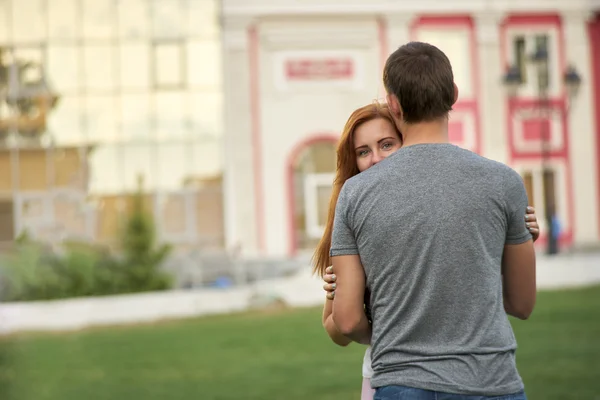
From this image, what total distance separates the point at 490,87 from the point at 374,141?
93.2ft

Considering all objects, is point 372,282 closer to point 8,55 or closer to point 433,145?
point 433,145

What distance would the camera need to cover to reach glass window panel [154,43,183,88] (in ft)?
99.7

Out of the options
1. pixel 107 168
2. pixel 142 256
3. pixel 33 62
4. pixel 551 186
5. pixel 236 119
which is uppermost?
pixel 33 62

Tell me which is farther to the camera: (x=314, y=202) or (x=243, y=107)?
(x=314, y=202)

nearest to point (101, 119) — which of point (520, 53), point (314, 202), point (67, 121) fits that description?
point (67, 121)

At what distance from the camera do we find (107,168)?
1177 inches

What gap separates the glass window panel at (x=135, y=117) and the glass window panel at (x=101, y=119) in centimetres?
30

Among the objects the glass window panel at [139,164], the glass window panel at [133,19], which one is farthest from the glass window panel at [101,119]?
the glass window panel at [133,19]

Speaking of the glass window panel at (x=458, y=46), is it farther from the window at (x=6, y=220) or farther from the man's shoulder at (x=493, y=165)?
the man's shoulder at (x=493, y=165)

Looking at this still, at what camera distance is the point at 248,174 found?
29.4 metres

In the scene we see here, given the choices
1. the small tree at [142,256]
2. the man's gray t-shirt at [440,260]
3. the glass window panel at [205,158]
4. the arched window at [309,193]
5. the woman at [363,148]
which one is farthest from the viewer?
the glass window panel at [205,158]

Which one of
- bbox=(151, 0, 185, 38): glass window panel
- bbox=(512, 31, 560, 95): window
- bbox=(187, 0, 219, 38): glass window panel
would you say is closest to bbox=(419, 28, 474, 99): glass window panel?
bbox=(512, 31, 560, 95): window

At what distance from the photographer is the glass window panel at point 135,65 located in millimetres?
30281

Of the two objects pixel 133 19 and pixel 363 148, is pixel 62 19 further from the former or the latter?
pixel 363 148
